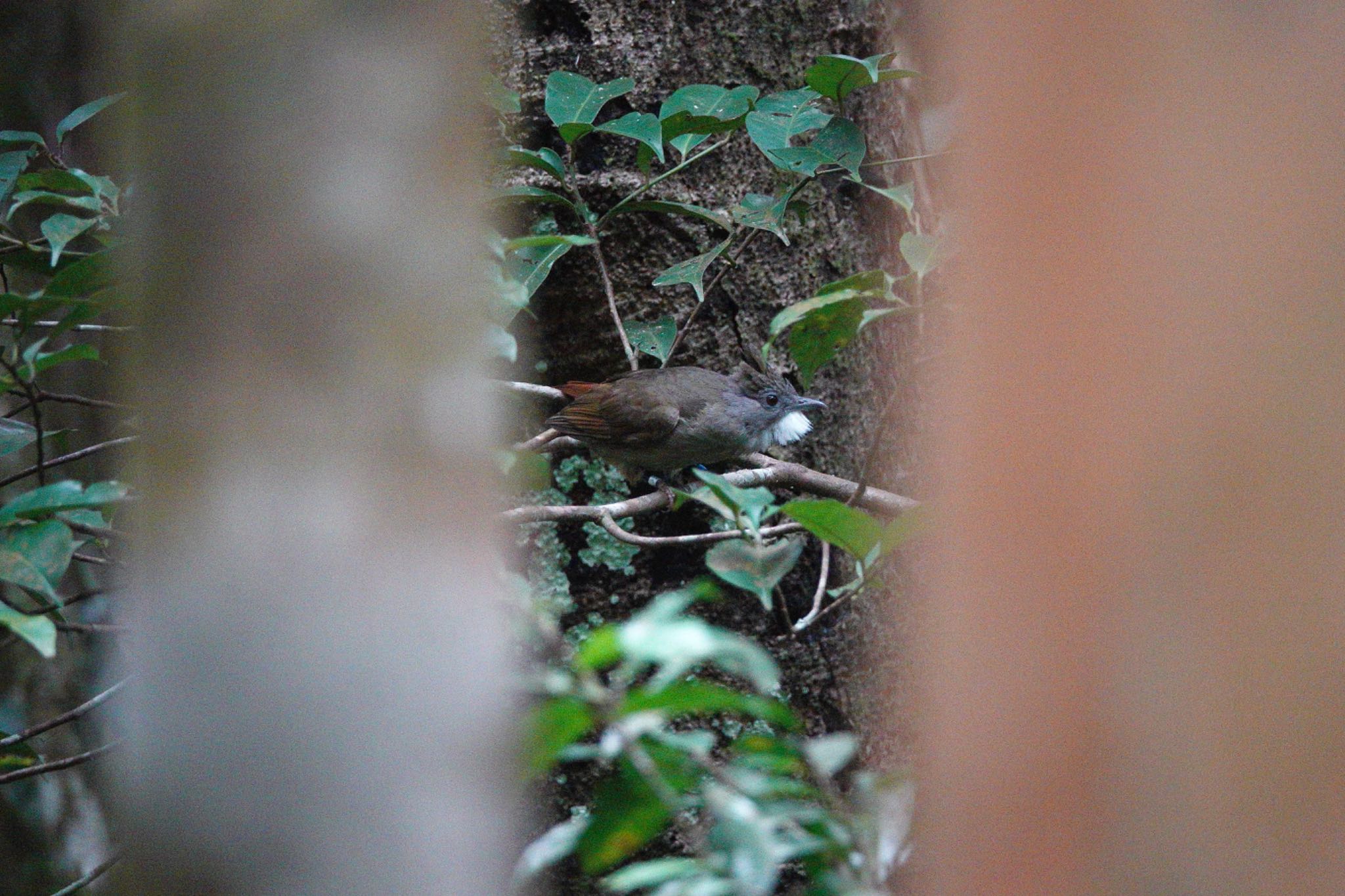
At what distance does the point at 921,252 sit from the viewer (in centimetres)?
204

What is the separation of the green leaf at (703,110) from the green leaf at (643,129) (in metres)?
0.02

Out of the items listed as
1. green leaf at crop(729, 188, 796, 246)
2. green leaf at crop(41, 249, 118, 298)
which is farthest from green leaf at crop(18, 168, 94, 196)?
green leaf at crop(729, 188, 796, 246)

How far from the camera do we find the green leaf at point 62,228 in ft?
6.88

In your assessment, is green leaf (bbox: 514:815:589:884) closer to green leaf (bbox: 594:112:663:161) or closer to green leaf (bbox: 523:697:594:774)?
green leaf (bbox: 523:697:594:774)

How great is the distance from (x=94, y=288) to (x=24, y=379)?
206mm

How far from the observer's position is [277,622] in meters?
0.93

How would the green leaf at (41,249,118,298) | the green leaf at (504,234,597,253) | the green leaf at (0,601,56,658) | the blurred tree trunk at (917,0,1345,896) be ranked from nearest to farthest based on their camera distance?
Result: 1. the blurred tree trunk at (917,0,1345,896)
2. the green leaf at (0,601,56,658)
3. the green leaf at (504,234,597,253)
4. the green leaf at (41,249,118,298)

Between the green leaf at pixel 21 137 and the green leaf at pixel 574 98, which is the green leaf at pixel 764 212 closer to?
the green leaf at pixel 574 98

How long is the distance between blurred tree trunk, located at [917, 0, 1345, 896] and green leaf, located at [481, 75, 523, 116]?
Answer: 1.53 metres

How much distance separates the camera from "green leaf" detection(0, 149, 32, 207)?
2293 millimetres

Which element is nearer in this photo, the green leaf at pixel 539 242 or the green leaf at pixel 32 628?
the green leaf at pixel 32 628

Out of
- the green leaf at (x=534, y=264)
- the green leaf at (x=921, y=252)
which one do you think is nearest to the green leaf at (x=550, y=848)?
the green leaf at (x=921, y=252)

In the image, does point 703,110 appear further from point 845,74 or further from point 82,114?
point 82,114

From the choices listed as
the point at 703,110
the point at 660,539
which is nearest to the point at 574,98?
the point at 703,110
